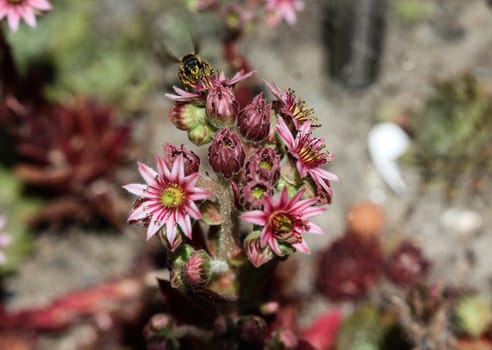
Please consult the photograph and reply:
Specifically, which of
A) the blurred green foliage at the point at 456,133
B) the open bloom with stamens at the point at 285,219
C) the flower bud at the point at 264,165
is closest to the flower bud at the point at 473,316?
the blurred green foliage at the point at 456,133

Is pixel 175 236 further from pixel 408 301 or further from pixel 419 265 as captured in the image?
→ pixel 419 265

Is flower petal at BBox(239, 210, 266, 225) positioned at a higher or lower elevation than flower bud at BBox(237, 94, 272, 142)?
lower

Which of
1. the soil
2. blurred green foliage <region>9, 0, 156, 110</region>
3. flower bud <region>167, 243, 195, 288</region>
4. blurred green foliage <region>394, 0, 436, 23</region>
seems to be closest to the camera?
flower bud <region>167, 243, 195, 288</region>

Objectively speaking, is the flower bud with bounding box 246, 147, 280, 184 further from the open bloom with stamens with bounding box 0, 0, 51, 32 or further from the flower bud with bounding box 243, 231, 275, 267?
the open bloom with stamens with bounding box 0, 0, 51, 32

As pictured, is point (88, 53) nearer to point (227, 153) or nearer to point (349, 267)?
point (349, 267)

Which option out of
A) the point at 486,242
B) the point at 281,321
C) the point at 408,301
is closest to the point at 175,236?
the point at 281,321

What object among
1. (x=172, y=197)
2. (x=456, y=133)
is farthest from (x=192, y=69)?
(x=456, y=133)

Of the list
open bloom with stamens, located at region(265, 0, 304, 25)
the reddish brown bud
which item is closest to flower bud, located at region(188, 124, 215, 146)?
open bloom with stamens, located at region(265, 0, 304, 25)
